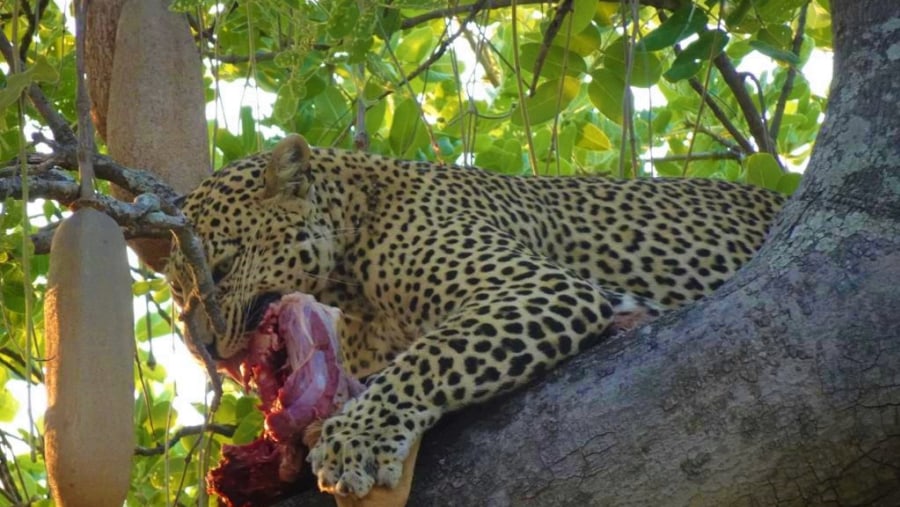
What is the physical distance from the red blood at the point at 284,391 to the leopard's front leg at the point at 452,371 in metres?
0.10

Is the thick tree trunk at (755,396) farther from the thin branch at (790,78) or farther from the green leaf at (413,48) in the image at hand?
the green leaf at (413,48)

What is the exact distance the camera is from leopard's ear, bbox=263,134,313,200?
520 cm

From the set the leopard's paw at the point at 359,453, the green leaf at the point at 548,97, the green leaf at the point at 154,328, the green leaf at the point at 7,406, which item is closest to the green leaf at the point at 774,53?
the green leaf at the point at 548,97

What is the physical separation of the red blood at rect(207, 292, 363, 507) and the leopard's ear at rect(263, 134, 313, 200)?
72cm

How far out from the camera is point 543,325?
4246 mm

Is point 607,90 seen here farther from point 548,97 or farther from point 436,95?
point 436,95

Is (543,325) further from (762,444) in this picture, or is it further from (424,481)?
(762,444)

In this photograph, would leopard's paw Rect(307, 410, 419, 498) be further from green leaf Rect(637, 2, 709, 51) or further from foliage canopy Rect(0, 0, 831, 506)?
green leaf Rect(637, 2, 709, 51)

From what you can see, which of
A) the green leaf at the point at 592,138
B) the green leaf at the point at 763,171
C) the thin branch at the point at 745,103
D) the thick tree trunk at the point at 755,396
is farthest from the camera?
the green leaf at the point at 592,138

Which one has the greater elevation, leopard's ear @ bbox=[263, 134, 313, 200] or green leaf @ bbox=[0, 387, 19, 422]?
leopard's ear @ bbox=[263, 134, 313, 200]

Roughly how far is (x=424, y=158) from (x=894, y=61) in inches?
113

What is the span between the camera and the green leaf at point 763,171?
579 centimetres

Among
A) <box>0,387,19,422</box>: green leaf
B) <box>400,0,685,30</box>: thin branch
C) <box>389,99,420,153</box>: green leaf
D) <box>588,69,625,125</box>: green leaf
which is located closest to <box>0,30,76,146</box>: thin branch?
<box>400,0,685,30</box>: thin branch

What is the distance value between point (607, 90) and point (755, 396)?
2310mm
